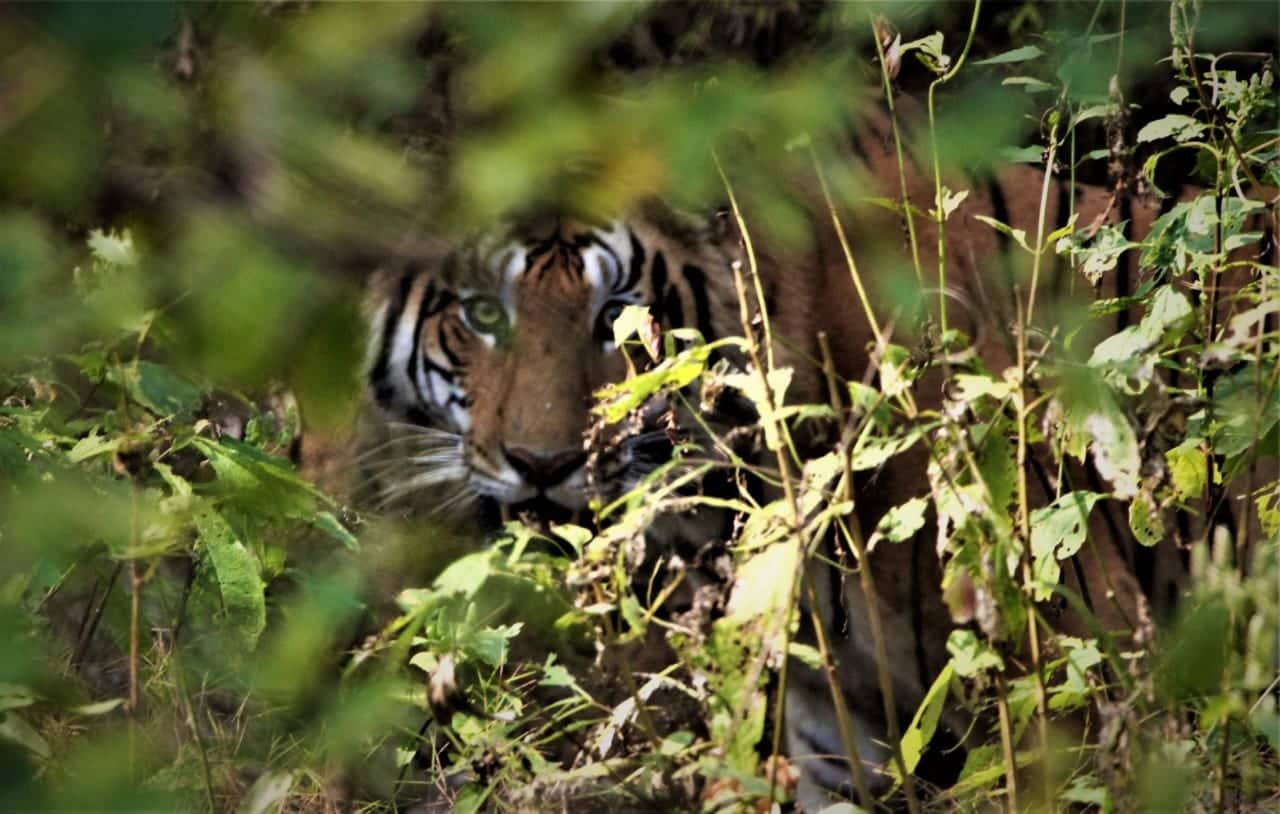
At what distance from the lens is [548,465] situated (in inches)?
99.6

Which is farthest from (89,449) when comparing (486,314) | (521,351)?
(486,314)

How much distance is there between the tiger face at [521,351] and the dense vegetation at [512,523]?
0.82 feet

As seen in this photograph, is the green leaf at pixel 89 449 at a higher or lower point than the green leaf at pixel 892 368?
lower

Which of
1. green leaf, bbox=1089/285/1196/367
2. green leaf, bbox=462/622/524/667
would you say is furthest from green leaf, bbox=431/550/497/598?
green leaf, bbox=1089/285/1196/367

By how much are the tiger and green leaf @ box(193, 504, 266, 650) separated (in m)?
0.93

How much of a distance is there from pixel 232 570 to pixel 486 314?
132 cm

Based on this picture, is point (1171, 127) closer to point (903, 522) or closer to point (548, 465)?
point (903, 522)

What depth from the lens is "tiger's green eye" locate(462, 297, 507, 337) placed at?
9.29 ft

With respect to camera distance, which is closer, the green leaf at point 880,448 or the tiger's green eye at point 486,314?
the green leaf at point 880,448

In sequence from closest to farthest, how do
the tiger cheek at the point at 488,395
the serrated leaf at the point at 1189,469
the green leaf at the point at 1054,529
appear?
the green leaf at the point at 1054,529, the serrated leaf at the point at 1189,469, the tiger cheek at the point at 488,395

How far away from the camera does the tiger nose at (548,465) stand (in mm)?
2527

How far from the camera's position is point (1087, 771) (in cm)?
205

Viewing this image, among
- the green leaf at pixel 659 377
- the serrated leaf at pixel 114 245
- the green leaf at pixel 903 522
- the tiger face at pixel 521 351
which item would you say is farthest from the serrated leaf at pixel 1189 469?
the serrated leaf at pixel 114 245

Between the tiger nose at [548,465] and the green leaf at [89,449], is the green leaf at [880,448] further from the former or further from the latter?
the tiger nose at [548,465]
